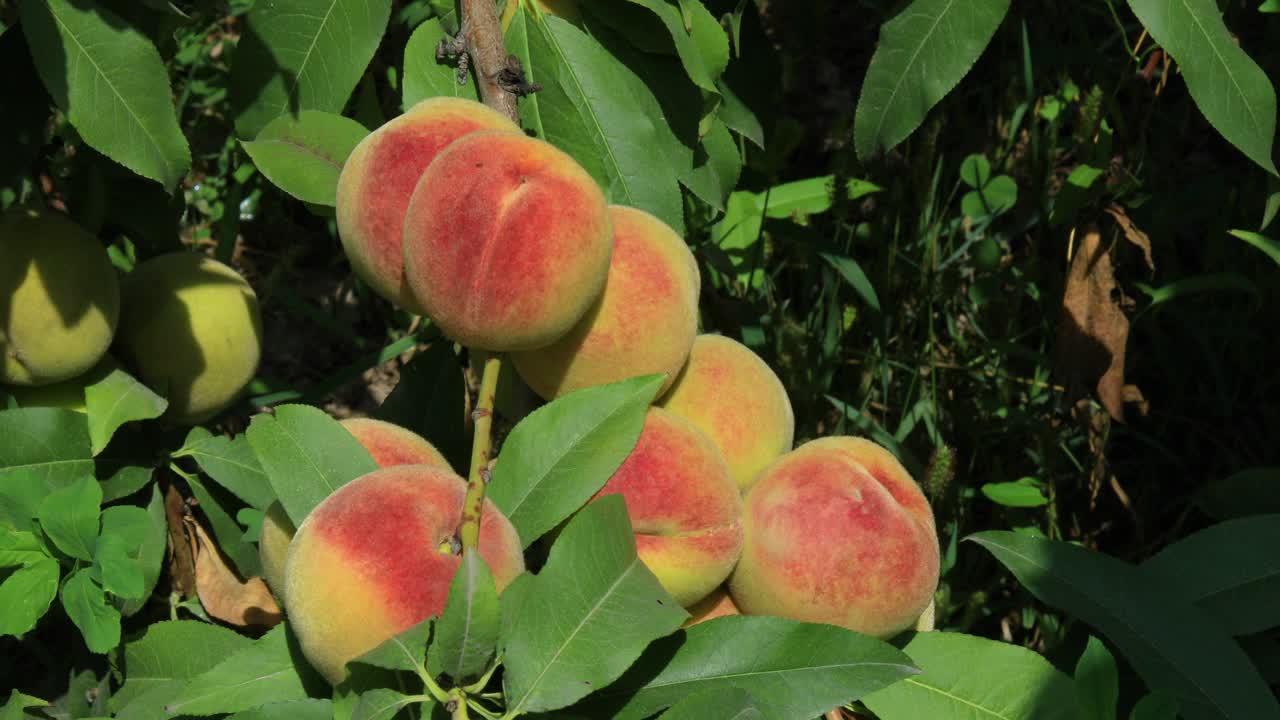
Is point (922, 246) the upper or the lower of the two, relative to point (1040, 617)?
upper

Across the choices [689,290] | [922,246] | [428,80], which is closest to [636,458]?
[689,290]

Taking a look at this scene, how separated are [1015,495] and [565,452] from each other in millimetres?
1116

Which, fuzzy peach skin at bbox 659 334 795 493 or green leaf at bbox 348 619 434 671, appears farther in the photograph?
fuzzy peach skin at bbox 659 334 795 493

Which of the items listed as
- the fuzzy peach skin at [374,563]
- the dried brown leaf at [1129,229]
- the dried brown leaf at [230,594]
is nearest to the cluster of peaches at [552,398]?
the fuzzy peach skin at [374,563]

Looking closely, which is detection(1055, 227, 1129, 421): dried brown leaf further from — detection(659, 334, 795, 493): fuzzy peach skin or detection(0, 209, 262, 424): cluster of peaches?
detection(0, 209, 262, 424): cluster of peaches

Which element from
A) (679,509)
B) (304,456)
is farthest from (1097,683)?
(304,456)

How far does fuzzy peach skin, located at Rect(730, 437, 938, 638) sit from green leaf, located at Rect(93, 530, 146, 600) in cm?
70

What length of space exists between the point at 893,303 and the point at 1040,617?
677 millimetres

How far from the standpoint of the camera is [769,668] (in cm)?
114

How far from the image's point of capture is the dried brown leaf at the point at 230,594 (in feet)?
5.48

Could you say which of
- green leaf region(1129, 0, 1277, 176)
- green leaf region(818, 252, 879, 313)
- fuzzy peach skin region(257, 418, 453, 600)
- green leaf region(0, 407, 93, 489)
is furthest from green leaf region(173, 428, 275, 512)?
green leaf region(1129, 0, 1277, 176)

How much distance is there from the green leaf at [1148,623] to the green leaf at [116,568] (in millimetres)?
969

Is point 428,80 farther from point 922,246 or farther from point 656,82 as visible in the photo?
point 922,246

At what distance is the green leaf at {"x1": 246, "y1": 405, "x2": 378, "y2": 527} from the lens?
119 cm
